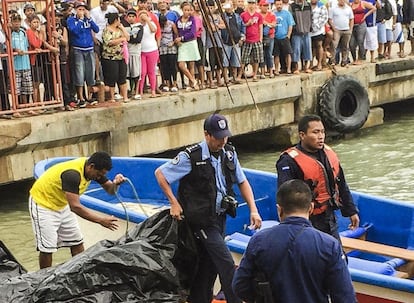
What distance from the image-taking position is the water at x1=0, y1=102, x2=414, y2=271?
10.9m

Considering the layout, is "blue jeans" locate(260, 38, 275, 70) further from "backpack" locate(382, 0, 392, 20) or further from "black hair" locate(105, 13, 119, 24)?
"black hair" locate(105, 13, 119, 24)

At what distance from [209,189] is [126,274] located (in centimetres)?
86

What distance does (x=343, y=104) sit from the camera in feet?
55.9

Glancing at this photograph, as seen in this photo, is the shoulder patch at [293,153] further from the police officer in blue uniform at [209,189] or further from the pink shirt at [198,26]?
the pink shirt at [198,26]

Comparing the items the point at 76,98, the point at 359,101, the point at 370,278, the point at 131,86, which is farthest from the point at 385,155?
the point at 370,278

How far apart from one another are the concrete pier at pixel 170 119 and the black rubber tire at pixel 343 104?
0.72 ft

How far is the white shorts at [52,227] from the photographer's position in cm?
739

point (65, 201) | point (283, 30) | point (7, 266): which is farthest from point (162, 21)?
point (7, 266)

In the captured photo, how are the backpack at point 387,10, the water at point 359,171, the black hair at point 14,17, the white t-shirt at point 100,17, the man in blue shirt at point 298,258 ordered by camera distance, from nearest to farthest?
the man in blue shirt at point 298,258 → the water at point 359,171 → the black hair at point 14,17 → the white t-shirt at point 100,17 → the backpack at point 387,10

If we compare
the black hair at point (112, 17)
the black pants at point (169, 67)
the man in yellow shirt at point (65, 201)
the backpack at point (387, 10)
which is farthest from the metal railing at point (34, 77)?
the backpack at point (387, 10)

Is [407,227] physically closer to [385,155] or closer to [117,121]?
[117,121]

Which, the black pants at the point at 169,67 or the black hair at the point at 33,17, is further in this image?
the black pants at the point at 169,67

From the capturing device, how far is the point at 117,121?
43.0 ft

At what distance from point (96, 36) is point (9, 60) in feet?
5.88
